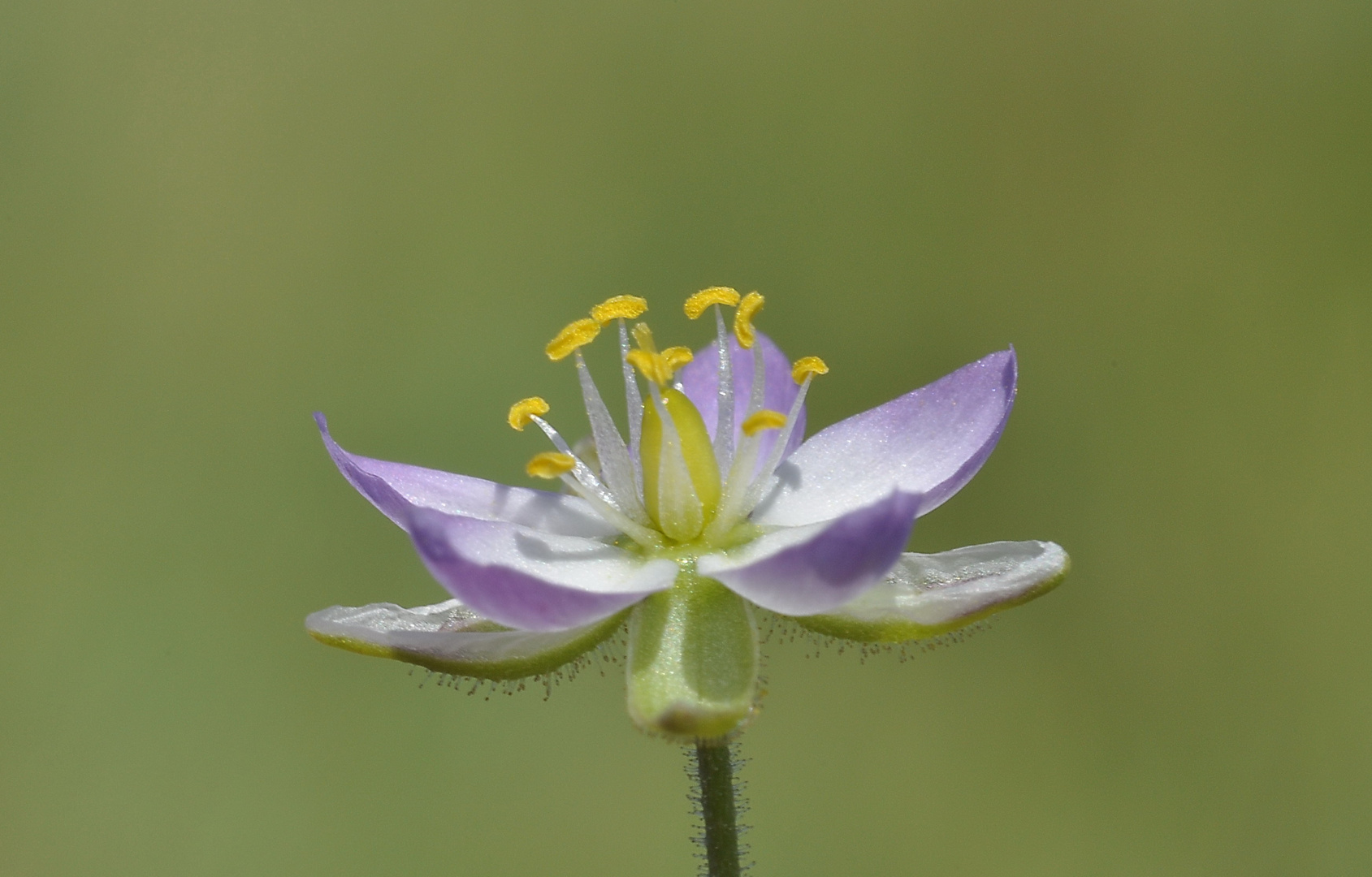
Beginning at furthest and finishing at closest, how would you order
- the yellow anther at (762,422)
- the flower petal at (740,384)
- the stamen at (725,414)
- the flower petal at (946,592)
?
the flower petal at (740,384) → the stamen at (725,414) → the yellow anther at (762,422) → the flower petal at (946,592)

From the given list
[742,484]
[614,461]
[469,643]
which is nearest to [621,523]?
[614,461]

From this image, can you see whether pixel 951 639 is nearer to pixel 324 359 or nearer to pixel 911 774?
pixel 911 774

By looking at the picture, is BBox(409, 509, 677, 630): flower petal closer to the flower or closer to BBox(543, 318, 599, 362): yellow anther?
the flower

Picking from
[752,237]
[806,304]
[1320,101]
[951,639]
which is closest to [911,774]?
[806,304]

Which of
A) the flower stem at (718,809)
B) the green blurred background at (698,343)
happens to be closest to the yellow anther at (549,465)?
the flower stem at (718,809)

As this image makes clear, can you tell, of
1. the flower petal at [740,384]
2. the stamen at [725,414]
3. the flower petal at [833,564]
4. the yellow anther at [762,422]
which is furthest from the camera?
the flower petal at [740,384]

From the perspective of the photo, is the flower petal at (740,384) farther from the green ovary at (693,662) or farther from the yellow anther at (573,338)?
the green ovary at (693,662)
